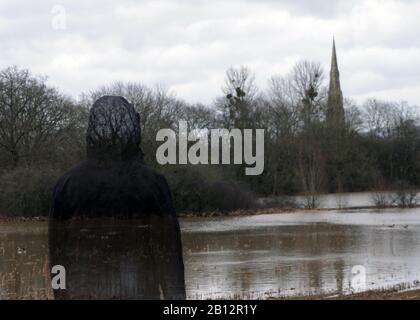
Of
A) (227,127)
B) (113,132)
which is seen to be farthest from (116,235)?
(227,127)

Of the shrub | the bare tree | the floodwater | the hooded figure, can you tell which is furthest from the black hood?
the bare tree

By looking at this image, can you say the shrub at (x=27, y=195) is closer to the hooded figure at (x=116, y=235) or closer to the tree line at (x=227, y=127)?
the tree line at (x=227, y=127)

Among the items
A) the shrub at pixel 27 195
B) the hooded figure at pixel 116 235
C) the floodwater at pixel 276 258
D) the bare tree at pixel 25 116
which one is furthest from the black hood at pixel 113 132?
the bare tree at pixel 25 116

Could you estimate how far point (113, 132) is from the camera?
5.37 metres

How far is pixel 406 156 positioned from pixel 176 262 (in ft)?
224

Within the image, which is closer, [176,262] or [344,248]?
[176,262]

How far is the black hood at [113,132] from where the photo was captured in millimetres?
5344

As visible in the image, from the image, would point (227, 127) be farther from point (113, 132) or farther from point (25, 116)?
point (113, 132)

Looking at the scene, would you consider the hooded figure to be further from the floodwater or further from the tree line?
the tree line
